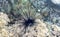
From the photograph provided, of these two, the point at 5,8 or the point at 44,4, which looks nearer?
the point at 5,8

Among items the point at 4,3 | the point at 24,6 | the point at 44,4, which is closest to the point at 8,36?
the point at 24,6

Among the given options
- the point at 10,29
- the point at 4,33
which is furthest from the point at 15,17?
the point at 4,33

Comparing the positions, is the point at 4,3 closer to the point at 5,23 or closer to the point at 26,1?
the point at 26,1

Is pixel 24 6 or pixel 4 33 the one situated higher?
pixel 24 6

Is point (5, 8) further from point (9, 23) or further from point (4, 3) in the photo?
point (9, 23)

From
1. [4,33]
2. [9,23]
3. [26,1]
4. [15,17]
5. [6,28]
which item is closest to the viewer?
[4,33]

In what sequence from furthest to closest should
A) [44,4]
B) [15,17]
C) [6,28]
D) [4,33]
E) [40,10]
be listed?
1. [44,4]
2. [40,10]
3. [15,17]
4. [6,28]
5. [4,33]
